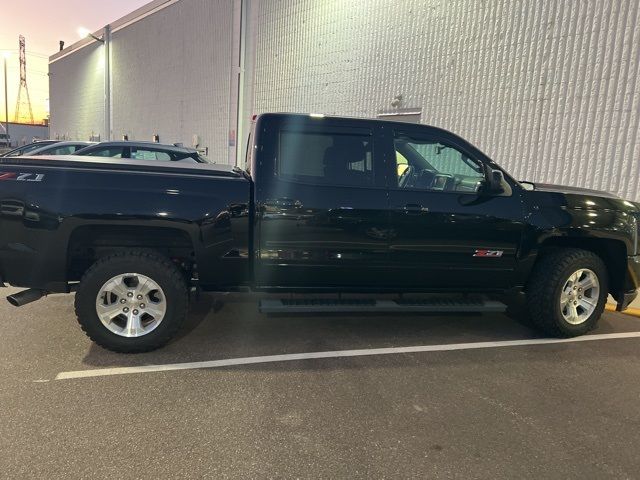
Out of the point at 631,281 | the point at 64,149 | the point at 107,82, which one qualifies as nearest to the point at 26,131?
the point at 107,82

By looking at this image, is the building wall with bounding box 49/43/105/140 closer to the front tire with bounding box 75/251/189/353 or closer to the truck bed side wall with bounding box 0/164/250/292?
the truck bed side wall with bounding box 0/164/250/292

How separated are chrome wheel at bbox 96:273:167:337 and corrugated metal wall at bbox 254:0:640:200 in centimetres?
756

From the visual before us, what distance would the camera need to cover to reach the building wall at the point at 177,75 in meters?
19.5

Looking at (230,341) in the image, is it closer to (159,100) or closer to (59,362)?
(59,362)

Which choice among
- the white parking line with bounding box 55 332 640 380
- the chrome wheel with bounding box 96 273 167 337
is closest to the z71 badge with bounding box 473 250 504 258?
the white parking line with bounding box 55 332 640 380

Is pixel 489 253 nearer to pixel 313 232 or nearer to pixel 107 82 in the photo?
pixel 313 232

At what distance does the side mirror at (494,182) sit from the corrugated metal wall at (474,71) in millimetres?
4815

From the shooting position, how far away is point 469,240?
450 centimetres

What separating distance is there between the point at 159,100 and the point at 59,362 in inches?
936

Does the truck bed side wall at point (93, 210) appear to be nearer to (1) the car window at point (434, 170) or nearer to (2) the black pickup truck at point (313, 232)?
(2) the black pickup truck at point (313, 232)

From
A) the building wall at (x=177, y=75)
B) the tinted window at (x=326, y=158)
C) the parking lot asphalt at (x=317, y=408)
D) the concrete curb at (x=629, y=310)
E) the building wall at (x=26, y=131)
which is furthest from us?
the building wall at (x=26, y=131)

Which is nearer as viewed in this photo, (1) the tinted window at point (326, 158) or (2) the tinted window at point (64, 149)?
(1) the tinted window at point (326, 158)

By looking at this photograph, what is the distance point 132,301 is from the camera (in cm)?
399

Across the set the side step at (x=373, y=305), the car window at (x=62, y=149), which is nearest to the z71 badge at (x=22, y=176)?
the side step at (x=373, y=305)
